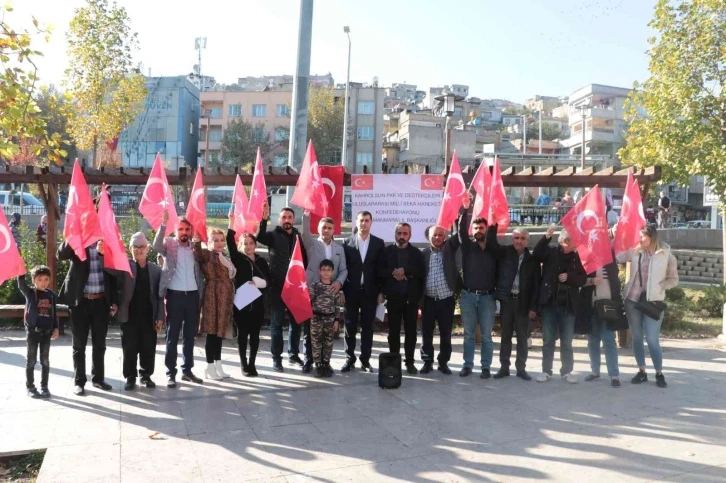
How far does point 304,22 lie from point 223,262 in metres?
5.44

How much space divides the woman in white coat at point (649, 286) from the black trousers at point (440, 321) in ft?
6.99

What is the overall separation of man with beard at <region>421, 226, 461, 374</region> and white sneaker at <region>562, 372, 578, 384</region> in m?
1.40

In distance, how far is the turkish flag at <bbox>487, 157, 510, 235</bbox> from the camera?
845 centimetres

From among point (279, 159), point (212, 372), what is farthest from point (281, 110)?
point (212, 372)

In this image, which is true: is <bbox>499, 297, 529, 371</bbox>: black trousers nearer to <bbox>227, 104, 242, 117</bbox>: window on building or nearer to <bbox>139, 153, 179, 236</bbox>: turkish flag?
<bbox>139, 153, 179, 236</bbox>: turkish flag

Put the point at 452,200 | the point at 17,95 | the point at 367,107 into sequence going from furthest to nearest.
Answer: the point at 367,107
the point at 452,200
the point at 17,95

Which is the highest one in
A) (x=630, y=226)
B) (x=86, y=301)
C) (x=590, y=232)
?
(x=630, y=226)

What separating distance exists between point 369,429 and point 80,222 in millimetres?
3886

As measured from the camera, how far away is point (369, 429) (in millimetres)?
6043

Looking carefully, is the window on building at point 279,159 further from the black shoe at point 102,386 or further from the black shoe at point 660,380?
the black shoe at point 660,380

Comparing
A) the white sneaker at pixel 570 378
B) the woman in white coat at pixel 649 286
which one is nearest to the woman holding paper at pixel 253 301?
the white sneaker at pixel 570 378

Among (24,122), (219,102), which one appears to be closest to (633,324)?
(24,122)

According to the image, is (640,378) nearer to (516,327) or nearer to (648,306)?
(648,306)

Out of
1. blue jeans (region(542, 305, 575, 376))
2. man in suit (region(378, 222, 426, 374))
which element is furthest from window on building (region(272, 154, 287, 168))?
blue jeans (region(542, 305, 575, 376))
